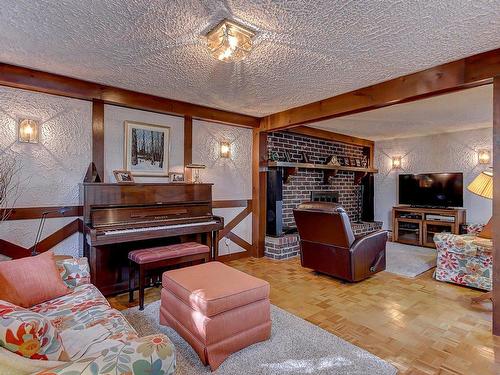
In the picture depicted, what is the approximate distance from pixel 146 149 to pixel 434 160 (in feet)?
17.9

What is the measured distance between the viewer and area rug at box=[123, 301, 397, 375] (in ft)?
6.04

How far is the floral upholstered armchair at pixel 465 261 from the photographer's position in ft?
10.5

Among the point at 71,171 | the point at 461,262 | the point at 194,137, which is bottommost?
the point at 461,262

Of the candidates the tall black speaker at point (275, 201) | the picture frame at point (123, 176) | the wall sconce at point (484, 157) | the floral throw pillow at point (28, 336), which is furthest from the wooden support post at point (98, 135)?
the wall sconce at point (484, 157)

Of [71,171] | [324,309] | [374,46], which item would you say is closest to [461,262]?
[324,309]

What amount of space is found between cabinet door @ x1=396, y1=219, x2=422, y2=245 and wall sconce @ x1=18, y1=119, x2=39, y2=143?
605 cm

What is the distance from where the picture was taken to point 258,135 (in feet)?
15.2

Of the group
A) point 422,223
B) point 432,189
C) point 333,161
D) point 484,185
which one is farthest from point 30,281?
point 432,189

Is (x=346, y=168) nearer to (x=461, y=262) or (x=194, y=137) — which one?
(x=461, y=262)

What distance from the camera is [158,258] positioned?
9.20ft

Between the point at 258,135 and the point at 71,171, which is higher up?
the point at 258,135

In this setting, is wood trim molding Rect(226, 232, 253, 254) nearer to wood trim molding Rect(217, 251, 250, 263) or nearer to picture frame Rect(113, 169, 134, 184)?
wood trim molding Rect(217, 251, 250, 263)

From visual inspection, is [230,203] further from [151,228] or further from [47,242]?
[47,242]

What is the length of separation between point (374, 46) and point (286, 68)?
758 mm
